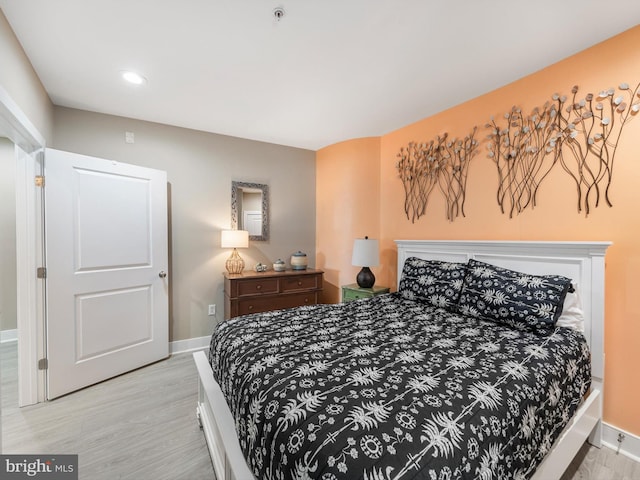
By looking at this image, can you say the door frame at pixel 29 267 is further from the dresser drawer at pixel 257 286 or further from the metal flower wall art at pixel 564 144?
the metal flower wall art at pixel 564 144

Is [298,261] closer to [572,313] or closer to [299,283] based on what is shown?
[299,283]

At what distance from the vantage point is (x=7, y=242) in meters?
3.43

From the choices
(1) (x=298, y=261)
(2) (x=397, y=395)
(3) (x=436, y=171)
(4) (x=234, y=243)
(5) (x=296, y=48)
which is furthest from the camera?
(1) (x=298, y=261)

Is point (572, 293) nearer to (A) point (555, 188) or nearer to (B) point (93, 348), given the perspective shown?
(A) point (555, 188)

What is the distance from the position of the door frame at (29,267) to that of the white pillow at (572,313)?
3.72 m

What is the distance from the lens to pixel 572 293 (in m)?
1.79

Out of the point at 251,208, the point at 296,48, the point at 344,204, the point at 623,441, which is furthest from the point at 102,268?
the point at 623,441

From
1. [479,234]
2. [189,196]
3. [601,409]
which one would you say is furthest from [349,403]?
[189,196]

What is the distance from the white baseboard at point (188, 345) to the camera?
3.07m

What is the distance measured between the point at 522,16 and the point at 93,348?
12.8 ft

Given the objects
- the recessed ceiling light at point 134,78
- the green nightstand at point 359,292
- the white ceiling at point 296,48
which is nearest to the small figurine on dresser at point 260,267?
the green nightstand at point 359,292

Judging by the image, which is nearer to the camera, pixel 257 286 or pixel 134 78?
pixel 134 78

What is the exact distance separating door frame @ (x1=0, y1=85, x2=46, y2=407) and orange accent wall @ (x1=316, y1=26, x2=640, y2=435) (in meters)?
2.89

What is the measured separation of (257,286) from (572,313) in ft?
8.71
